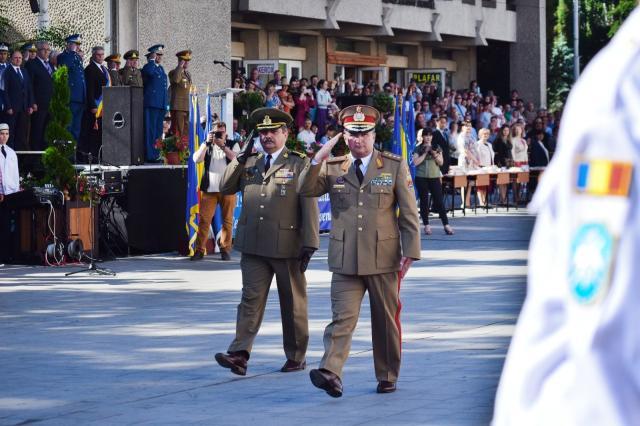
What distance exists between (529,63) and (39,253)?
37702 millimetres

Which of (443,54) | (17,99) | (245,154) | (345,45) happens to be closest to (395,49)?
(345,45)

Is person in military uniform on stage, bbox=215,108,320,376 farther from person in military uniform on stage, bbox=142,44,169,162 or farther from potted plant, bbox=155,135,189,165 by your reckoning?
person in military uniform on stage, bbox=142,44,169,162

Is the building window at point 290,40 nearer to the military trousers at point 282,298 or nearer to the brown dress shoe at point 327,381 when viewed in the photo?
the military trousers at point 282,298

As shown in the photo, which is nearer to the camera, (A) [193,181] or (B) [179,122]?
(A) [193,181]

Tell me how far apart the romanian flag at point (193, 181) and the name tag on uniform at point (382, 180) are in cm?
1157

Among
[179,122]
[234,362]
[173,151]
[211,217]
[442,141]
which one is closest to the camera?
[234,362]

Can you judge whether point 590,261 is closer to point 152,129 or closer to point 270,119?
point 270,119

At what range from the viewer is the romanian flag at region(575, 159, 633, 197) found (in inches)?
61.2

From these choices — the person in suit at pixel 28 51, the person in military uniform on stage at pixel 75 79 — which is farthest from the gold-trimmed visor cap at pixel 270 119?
the person in military uniform on stage at pixel 75 79

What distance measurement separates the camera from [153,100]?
81.4 ft

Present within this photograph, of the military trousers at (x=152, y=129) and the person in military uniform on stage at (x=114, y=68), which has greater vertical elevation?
the person in military uniform on stage at (x=114, y=68)

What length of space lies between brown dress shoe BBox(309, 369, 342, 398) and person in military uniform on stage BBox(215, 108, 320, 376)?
1163 mm

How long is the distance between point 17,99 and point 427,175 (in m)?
7.22

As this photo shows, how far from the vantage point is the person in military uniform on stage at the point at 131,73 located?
81.5ft
